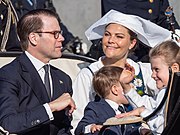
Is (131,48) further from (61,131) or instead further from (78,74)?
(61,131)

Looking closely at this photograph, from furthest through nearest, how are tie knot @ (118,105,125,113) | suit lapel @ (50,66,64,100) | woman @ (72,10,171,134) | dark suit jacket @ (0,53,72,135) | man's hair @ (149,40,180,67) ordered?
woman @ (72,10,171,134) → tie knot @ (118,105,125,113) → suit lapel @ (50,66,64,100) → man's hair @ (149,40,180,67) → dark suit jacket @ (0,53,72,135)

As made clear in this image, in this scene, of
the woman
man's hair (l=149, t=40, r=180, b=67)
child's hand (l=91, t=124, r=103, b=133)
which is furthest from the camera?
the woman

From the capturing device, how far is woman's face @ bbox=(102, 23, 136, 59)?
457cm

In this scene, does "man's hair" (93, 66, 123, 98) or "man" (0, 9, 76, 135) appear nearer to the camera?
"man" (0, 9, 76, 135)

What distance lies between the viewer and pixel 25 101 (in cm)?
380

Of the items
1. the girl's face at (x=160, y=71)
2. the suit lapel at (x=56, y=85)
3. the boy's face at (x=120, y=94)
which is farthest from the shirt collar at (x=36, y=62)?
the girl's face at (x=160, y=71)

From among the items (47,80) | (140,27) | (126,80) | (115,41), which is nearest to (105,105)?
(126,80)

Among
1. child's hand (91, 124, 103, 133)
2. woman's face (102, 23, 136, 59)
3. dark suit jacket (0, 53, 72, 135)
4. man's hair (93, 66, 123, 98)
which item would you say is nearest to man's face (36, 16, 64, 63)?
dark suit jacket (0, 53, 72, 135)

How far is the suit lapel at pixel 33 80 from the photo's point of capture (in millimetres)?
3842

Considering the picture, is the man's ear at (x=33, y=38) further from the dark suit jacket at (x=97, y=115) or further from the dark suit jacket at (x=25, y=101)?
the dark suit jacket at (x=97, y=115)

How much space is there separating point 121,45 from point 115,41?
0.18 ft

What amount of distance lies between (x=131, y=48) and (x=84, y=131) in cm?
95

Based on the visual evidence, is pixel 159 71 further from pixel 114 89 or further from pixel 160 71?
pixel 114 89

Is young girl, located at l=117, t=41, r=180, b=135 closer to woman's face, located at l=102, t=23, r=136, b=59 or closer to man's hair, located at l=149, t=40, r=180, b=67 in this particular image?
man's hair, located at l=149, t=40, r=180, b=67
